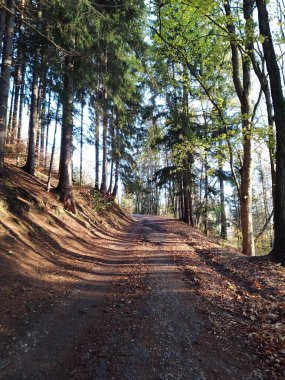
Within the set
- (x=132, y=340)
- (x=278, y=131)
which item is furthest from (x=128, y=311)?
(x=278, y=131)

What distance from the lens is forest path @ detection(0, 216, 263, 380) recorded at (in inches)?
138

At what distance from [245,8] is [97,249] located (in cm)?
942

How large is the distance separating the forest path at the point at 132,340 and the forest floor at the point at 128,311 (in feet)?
0.05

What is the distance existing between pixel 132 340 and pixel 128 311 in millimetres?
1006

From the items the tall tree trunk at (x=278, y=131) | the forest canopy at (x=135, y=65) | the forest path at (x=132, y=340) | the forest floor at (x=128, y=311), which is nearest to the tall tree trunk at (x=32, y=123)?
the forest canopy at (x=135, y=65)

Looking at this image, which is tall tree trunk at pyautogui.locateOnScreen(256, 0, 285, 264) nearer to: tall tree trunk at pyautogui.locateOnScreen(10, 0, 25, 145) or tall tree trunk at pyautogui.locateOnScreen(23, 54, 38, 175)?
tall tree trunk at pyautogui.locateOnScreen(10, 0, 25, 145)

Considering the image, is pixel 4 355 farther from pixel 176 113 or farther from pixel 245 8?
pixel 176 113

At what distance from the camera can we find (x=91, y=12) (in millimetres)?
10250

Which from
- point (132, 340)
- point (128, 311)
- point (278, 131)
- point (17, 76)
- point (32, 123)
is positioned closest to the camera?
point (132, 340)

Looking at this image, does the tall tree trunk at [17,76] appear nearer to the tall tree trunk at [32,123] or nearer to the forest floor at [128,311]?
the tall tree trunk at [32,123]

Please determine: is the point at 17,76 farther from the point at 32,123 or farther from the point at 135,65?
the point at 135,65

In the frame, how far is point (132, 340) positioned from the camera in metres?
4.20

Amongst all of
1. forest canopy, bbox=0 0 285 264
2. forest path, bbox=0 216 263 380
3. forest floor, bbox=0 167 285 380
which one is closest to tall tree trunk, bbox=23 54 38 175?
forest canopy, bbox=0 0 285 264

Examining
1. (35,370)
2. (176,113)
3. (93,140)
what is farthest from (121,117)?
(35,370)
